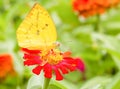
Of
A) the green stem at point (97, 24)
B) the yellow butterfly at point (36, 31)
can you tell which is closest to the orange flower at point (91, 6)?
the green stem at point (97, 24)

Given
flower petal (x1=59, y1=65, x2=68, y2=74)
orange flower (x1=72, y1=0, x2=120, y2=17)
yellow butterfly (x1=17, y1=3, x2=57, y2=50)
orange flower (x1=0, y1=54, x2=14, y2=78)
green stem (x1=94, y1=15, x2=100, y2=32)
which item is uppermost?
orange flower (x1=72, y1=0, x2=120, y2=17)

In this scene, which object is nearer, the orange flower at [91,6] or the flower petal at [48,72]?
the flower petal at [48,72]

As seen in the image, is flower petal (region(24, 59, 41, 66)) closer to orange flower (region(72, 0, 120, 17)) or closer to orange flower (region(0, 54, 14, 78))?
orange flower (region(0, 54, 14, 78))

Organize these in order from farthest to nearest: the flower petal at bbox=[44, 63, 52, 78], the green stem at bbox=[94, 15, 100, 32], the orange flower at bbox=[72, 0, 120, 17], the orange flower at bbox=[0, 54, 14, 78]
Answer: the green stem at bbox=[94, 15, 100, 32]
the orange flower at bbox=[72, 0, 120, 17]
the orange flower at bbox=[0, 54, 14, 78]
the flower petal at bbox=[44, 63, 52, 78]

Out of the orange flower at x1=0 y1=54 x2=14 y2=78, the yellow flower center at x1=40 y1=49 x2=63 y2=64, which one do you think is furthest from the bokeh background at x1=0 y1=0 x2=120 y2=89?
the yellow flower center at x1=40 y1=49 x2=63 y2=64

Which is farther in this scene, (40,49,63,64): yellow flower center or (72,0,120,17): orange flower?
(72,0,120,17): orange flower

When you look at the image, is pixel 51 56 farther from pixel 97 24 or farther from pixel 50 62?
pixel 97 24

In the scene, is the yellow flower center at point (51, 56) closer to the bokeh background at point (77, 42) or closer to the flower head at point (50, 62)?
the flower head at point (50, 62)
